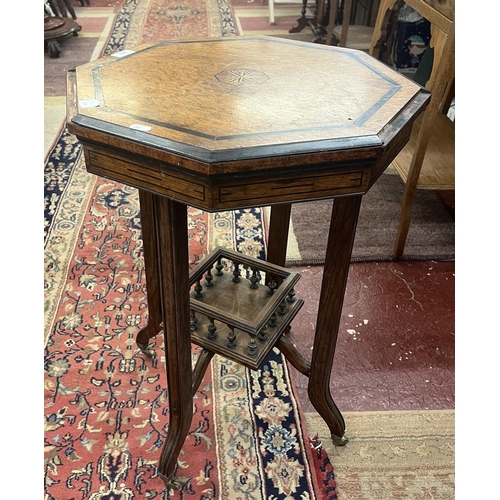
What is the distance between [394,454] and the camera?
1.45 meters

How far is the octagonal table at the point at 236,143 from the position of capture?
0.84 metres

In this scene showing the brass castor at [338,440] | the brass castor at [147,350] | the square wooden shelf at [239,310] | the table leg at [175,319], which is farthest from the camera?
the brass castor at [147,350]

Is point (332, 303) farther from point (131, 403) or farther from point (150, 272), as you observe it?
point (131, 403)

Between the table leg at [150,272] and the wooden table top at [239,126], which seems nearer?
the wooden table top at [239,126]

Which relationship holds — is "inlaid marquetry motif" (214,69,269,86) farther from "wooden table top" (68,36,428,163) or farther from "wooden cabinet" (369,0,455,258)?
"wooden cabinet" (369,0,455,258)

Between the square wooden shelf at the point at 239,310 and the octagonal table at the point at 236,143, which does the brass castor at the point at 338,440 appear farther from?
the square wooden shelf at the point at 239,310

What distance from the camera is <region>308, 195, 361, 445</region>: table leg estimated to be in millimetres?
1074

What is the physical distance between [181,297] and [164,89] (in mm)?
446

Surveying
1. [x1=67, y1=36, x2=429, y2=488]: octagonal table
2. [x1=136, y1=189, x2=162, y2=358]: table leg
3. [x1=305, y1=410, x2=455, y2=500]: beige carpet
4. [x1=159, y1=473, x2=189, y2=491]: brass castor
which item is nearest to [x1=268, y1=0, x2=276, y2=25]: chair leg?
[x1=67, y1=36, x2=429, y2=488]: octagonal table

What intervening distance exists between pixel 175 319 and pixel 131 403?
23.8 inches

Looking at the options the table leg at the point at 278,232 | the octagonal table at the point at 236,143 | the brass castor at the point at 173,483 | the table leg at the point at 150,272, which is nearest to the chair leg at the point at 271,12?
the octagonal table at the point at 236,143

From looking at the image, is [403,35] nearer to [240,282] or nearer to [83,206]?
[83,206]

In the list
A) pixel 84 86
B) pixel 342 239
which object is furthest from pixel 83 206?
pixel 342 239

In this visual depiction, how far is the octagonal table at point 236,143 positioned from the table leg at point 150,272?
0.03ft
